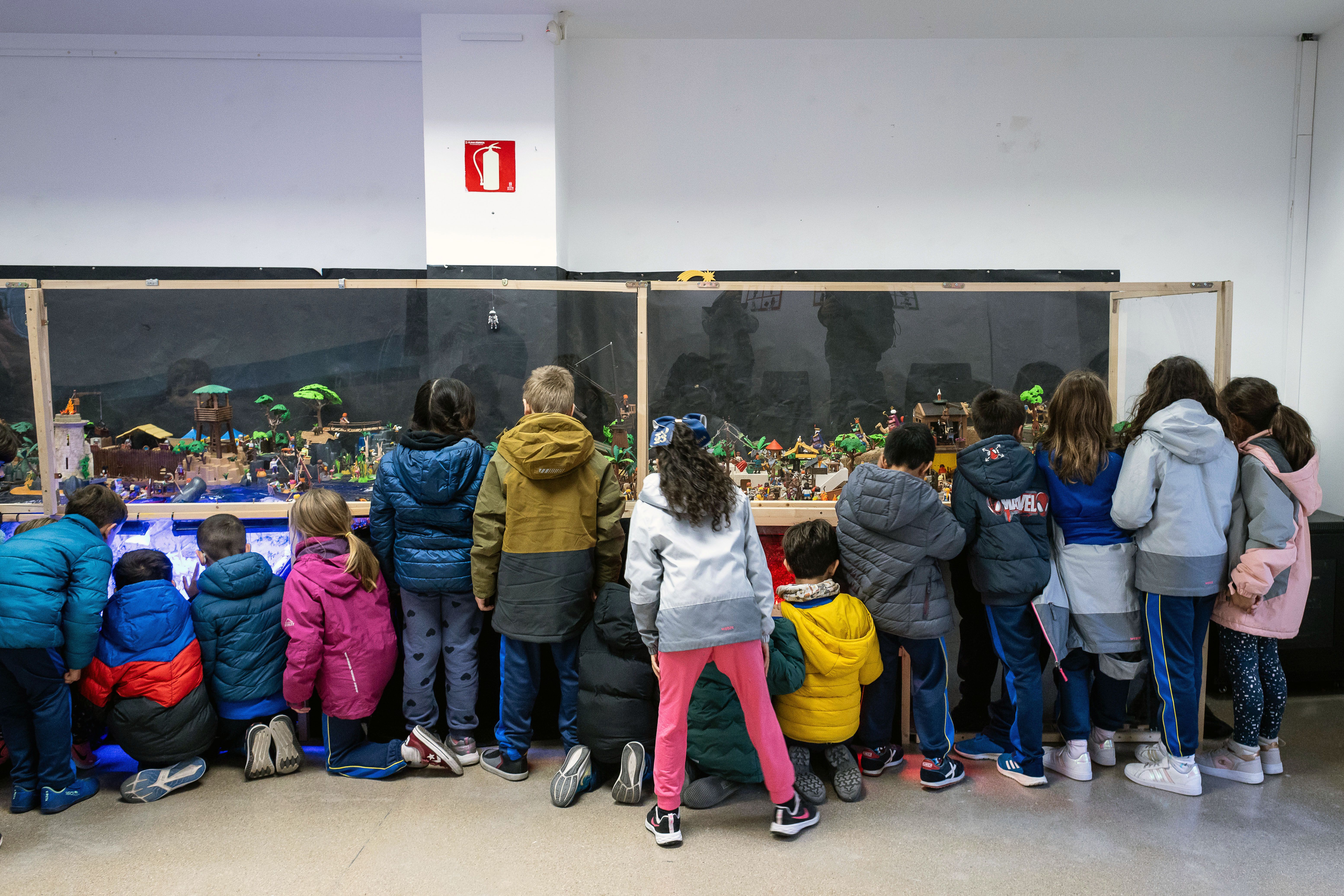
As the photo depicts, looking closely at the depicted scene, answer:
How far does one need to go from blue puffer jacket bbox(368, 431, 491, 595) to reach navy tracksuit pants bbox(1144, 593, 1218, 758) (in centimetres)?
260

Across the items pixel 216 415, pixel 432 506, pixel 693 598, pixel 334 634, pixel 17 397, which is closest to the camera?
pixel 693 598

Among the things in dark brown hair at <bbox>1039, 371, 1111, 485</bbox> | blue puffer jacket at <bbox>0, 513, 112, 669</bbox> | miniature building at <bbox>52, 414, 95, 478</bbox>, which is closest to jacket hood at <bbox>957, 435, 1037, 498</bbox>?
dark brown hair at <bbox>1039, 371, 1111, 485</bbox>

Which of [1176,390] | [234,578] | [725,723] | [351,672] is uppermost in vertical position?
[1176,390]

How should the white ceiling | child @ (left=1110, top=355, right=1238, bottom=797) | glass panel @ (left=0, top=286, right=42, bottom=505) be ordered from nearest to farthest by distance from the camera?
1. child @ (left=1110, top=355, right=1238, bottom=797)
2. glass panel @ (left=0, top=286, right=42, bottom=505)
3. the white ceiling

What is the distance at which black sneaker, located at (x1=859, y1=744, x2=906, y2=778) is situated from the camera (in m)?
3.12

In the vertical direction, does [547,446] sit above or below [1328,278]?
below

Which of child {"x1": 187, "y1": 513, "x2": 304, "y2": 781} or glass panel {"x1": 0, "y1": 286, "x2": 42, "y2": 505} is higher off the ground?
glass panel {"x1": 0, "y1": 286, "x2": 42, "y2": 505}

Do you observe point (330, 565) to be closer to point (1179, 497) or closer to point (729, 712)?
point (729, 712)

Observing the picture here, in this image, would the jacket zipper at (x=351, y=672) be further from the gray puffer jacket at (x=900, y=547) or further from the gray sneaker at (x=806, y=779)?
the gray puffer jacket at (x=900, y=547)

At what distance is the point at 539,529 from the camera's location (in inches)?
116

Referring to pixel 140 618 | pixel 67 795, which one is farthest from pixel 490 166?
pixel 67 795

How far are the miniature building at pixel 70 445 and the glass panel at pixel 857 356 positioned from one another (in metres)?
2.72

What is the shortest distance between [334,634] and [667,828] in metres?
1.41

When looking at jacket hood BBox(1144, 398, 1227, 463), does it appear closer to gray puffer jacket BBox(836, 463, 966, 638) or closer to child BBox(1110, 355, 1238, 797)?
child BBox(1110, 355, 1238, 797)
